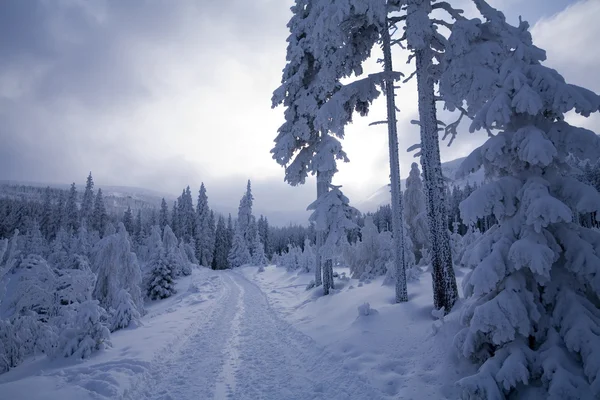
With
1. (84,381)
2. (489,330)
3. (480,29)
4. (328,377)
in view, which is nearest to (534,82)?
(480,29)

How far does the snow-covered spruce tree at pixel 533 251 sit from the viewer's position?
13.8ft

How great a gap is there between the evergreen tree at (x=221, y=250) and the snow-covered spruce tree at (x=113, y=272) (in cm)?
5262

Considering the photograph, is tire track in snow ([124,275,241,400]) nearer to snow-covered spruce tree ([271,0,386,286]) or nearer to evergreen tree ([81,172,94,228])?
snow-covered spruce tree ([271,0,386,286])

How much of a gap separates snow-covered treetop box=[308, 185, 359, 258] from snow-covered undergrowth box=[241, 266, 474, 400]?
273 centimetres

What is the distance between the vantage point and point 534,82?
4980 millimetres

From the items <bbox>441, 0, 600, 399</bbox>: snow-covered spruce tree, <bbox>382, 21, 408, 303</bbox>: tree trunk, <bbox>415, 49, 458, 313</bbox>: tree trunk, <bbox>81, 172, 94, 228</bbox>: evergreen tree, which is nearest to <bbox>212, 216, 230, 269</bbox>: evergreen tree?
<bbox>81, 172, 94, 228</bbox>: evergreen tree

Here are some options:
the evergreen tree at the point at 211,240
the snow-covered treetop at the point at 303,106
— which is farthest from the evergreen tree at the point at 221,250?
the snow-covered treetop at the point at 303,106

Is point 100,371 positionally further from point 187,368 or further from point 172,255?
point 172,255

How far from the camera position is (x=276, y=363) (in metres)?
7.41

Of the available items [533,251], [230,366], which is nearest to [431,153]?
[533,251]

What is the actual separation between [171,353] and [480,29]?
11.8 m

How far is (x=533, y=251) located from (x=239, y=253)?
215ft

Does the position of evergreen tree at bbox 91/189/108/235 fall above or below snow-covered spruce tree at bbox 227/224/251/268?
above

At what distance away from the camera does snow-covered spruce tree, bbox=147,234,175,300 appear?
1130 inches
